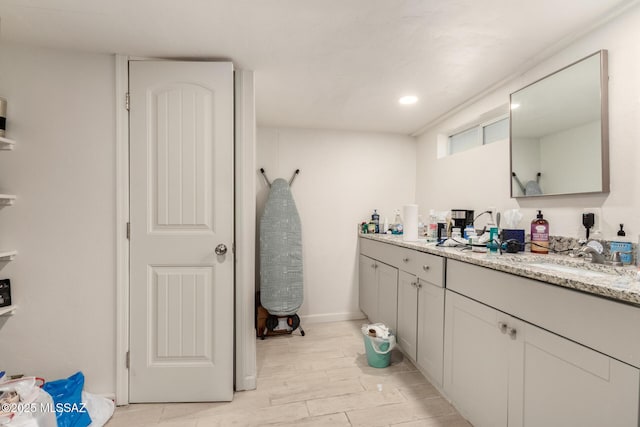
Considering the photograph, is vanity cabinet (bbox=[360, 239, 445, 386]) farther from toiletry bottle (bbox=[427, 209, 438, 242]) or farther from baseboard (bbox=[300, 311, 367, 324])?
baseboard (bbox=[300, 311, 367, 324])

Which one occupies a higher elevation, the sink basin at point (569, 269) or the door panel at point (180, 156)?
the door panel at point (180, 156)

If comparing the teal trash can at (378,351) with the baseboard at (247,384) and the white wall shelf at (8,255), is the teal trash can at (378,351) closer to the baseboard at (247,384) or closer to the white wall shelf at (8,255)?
the baseboard at (247,384)

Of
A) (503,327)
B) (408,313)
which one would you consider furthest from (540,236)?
(408,313)

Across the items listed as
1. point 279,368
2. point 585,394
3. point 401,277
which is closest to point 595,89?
point 585,394

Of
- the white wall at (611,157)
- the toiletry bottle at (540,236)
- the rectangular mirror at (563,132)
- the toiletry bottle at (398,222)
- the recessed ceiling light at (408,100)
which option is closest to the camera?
the white wall at (611,157)

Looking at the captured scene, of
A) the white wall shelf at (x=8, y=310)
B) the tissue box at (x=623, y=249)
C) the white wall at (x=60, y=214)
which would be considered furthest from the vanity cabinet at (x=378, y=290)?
the white wall shelf at (x=8, y=310)

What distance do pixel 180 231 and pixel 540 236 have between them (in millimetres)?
2172

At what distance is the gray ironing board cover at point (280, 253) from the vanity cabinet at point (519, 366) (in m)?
1.46

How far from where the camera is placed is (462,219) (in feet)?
7.90

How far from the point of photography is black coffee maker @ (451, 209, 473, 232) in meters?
2.41

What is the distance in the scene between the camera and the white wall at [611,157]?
1356 mm

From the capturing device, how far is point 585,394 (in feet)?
3.23

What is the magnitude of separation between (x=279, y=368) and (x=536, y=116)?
245cm

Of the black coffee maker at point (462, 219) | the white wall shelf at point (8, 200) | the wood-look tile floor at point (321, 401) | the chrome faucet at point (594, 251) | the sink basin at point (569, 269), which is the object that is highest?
the white wall shelf at point (8, 200)
